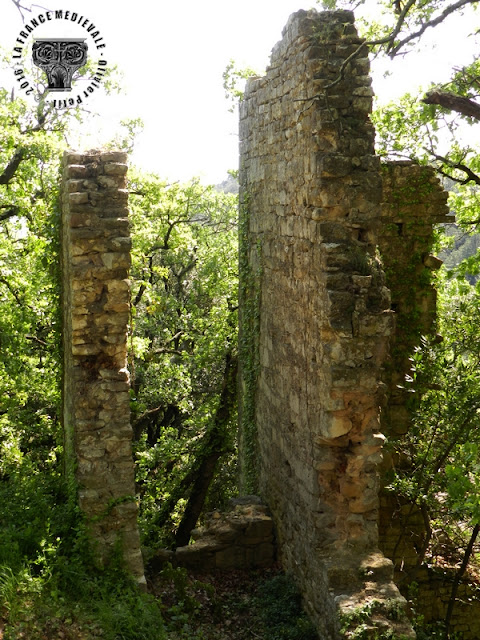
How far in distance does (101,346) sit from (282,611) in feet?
10.2

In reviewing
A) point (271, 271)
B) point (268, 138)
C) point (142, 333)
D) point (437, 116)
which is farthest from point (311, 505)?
point (142, 333)

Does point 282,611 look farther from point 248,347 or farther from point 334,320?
point 248,347

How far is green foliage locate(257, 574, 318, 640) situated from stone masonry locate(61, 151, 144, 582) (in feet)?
4.47

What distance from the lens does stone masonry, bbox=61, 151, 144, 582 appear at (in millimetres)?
6246

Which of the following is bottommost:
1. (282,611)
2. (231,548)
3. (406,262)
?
(282,611)

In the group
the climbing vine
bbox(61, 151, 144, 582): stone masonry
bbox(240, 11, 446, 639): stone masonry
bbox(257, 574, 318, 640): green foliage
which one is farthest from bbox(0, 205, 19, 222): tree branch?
bbox(257, 574, 318, 640): green foliage

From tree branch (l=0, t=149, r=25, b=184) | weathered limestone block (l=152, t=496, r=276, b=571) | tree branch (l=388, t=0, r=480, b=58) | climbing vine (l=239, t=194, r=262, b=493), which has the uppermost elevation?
tree branch (l=0, t=149, r=25, b=184)

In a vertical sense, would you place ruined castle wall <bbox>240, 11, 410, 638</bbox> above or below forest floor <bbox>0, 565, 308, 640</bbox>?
above

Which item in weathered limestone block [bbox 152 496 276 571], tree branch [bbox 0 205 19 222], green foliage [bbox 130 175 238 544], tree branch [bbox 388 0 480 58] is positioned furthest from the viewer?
tree branch [bbox 0 205 19 222]

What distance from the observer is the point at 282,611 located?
6.55 metres

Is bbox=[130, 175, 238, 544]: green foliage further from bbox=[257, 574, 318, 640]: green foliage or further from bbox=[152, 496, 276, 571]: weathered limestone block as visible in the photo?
bbox=[257, 574, 318, 640]: green foliage

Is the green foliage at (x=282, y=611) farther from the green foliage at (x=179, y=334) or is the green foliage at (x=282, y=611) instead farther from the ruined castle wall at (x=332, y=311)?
the green foliage at (x=179, y=334)

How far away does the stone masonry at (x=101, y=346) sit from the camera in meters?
6.25

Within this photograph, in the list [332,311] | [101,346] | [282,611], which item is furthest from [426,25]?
[282,611]
